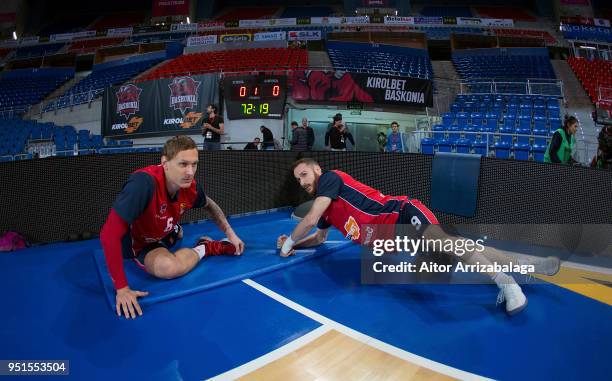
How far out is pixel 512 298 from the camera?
2031 mm

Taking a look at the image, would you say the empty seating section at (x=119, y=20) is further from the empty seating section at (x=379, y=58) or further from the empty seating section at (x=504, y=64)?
the empty seating section at (x=504, y=64)

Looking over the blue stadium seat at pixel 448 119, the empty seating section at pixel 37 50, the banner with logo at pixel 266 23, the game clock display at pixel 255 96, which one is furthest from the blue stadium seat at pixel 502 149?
the empty seating section at pixel 37 50

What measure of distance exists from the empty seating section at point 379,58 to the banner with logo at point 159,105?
765 cm

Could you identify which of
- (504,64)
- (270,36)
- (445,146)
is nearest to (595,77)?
(504,64)

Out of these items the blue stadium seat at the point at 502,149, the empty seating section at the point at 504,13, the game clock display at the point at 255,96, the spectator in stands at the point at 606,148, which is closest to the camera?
the spectator in stands at the point at 606,148

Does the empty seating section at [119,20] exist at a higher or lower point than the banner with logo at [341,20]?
higher

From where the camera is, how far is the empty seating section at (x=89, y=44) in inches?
850

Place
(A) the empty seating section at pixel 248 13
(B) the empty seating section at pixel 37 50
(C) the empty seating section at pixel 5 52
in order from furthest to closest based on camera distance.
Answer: (A) the empty seating section at pixel 248 13
(C) the empty seating section at pixel 5 52
(B) the empty seating section at pixel 37 50

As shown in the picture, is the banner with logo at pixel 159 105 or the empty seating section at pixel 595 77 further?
the empty seating section at pixel 595 77

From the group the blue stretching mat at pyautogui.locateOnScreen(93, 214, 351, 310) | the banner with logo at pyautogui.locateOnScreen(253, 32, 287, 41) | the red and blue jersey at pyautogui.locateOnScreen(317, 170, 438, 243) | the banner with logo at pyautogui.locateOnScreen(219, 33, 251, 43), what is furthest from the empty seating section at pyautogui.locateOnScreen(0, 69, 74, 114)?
the red and blue jersey at pyautogui.locateOnScreen(317, 170, 438, 243)

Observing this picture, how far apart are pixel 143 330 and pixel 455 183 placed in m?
3.85

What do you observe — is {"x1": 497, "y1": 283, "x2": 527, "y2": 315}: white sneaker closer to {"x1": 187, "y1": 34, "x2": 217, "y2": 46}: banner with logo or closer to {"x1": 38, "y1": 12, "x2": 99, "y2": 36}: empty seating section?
{"x1": 187, "y1": 34, "x2": 217, "y2": 46}: banner with logo

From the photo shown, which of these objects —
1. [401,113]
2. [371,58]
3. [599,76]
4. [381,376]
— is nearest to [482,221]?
[381,376]

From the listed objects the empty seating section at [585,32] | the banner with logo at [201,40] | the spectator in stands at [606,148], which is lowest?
the spectator in stands at [606,148]
